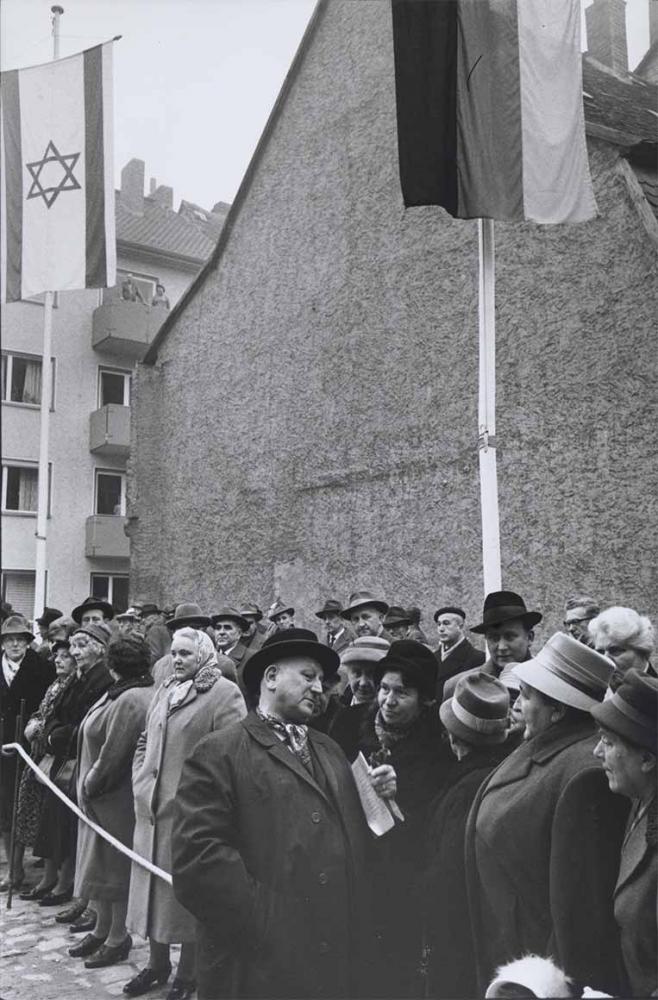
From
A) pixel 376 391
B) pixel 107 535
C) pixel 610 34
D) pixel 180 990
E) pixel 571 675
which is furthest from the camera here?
pixel 107 535

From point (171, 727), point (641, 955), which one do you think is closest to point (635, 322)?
point (171, 727)

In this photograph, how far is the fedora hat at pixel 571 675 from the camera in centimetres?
313

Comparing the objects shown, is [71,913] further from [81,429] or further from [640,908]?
[81,429]

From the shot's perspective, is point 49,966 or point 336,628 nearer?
point 49,966

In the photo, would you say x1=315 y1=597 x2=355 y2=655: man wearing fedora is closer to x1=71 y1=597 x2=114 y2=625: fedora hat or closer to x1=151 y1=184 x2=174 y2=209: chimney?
x1=71 y1=597 x2=114 y2=625: fedora hat

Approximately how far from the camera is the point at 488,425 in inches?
236

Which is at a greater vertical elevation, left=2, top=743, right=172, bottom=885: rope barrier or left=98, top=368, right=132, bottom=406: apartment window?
left=98, top=368, right=132, bottom=406: apartment window

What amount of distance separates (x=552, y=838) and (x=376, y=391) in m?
9.18

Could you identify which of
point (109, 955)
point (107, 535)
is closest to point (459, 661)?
point (109, 955)

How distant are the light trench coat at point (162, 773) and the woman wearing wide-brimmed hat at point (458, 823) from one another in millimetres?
1814

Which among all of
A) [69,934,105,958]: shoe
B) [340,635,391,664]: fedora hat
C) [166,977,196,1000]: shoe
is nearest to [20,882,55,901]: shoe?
[69,934,105,958]: shoe

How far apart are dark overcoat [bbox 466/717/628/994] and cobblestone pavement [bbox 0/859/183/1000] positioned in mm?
2621

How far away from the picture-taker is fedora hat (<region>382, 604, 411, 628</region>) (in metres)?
7.47

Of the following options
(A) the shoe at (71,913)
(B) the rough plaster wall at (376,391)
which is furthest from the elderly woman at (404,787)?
(B) the rough plaster wall at (376,391)
